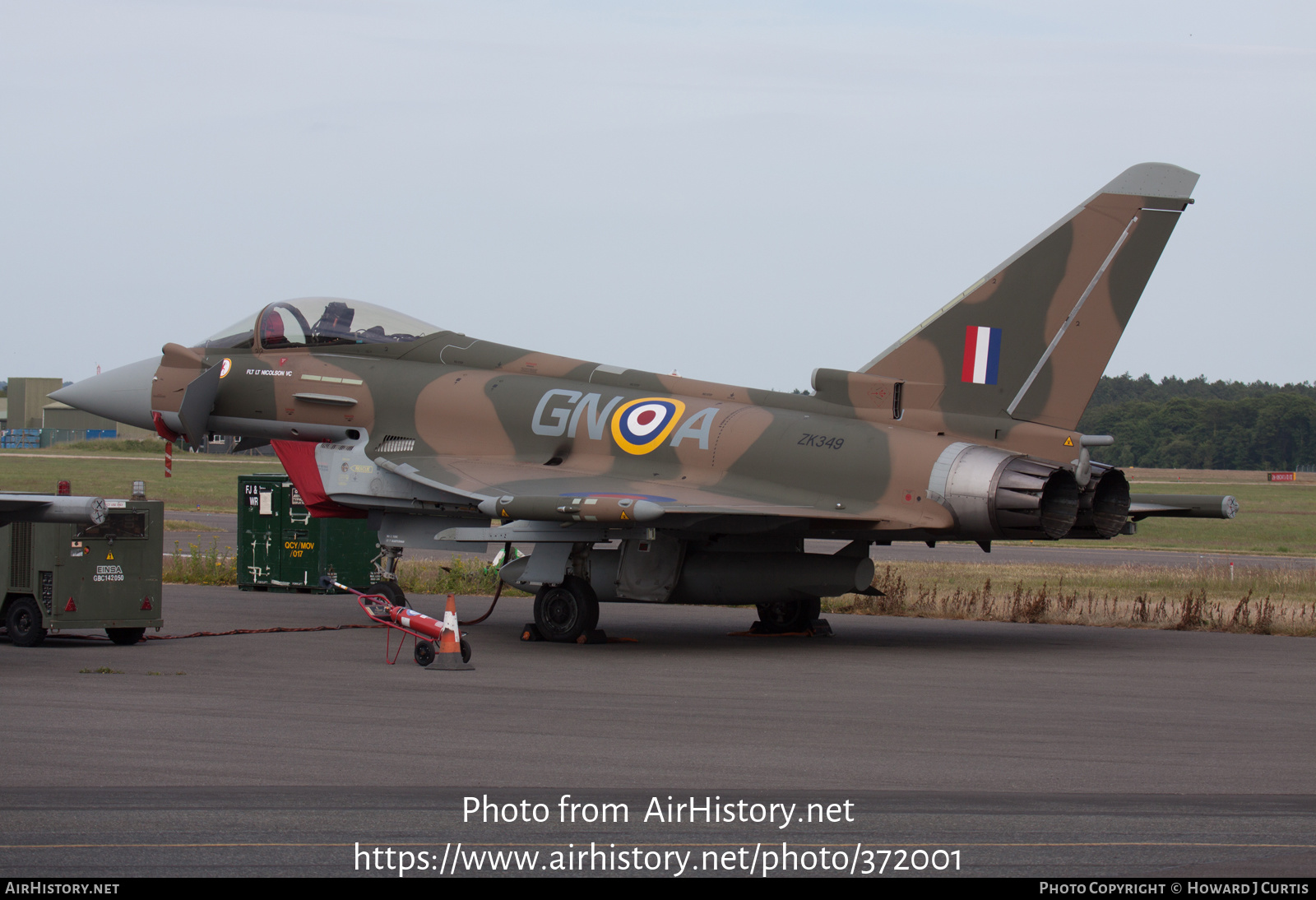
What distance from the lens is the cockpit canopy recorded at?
18641 mm

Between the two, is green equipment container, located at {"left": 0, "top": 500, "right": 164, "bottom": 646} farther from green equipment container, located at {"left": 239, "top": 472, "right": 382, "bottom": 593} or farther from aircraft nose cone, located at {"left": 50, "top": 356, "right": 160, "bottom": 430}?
green equipment container, located at {"left": 239, "top": 472, "right": 382, "bottom": 593}

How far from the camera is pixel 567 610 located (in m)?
16.6

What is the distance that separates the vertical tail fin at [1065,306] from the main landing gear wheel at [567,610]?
480cm

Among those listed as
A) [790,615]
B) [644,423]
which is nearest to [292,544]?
[644,423]

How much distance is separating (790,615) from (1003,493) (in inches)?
164

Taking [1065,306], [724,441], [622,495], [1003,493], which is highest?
[1065,306]

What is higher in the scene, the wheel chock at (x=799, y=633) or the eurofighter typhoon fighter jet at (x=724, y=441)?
the eurofighter typhoon fighter jet at (x=724, y=441)

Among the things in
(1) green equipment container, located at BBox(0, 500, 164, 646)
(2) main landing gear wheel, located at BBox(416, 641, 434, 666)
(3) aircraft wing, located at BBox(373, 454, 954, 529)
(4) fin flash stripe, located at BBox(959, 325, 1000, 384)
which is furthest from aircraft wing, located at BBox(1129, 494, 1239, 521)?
(1) green equipment container, located at BBox(0, 500, 164, 646)

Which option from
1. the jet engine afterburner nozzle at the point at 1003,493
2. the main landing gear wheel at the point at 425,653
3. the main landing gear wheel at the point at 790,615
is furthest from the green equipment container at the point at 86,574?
the jet engine afterburner nozzle at the point at 1003,493

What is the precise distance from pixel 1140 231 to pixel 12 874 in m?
13.6

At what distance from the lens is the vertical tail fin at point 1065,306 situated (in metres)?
15.7

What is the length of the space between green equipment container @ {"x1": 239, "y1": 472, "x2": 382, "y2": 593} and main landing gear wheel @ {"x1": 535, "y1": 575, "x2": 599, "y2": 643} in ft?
24.5

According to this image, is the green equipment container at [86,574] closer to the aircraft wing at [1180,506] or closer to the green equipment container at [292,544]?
the green equipment container at [292,544]

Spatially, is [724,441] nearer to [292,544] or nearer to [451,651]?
[451,651]
